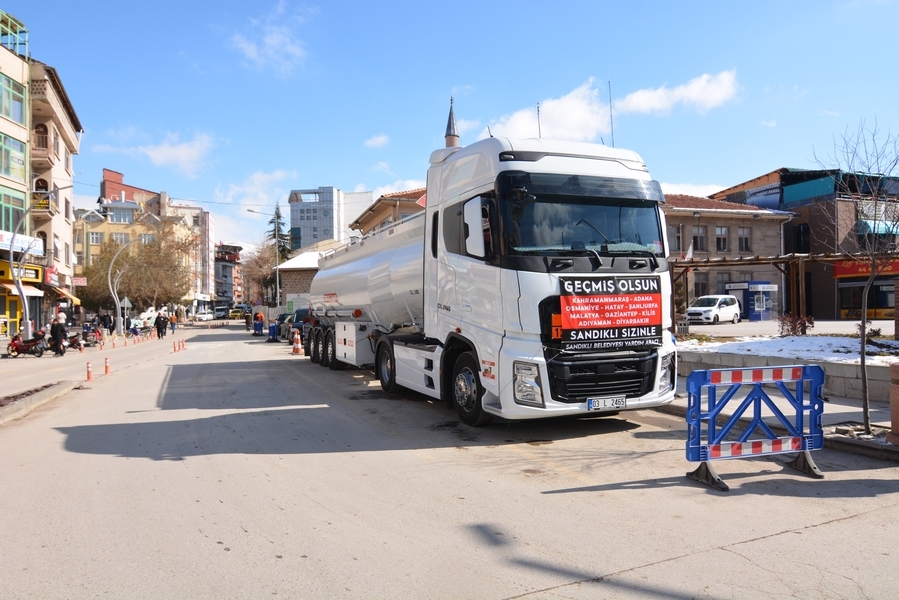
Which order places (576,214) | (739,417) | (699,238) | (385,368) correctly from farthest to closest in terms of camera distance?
(699,238)
(385,368)
(576,214)
(739,417)

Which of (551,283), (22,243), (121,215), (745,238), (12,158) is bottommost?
(551,283)

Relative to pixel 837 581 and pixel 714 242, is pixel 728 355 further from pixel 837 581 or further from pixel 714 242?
pixel 714 242

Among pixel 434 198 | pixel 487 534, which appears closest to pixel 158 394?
pixel 434 198

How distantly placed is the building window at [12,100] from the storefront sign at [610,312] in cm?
4048

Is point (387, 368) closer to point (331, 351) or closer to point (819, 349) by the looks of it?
point (331, 351)

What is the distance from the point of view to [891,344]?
40.6 feet

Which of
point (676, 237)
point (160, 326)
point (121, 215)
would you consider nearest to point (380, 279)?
point (160, 326)

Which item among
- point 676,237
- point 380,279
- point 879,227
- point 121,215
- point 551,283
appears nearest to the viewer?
point 551,283

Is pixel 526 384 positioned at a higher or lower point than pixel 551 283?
lower

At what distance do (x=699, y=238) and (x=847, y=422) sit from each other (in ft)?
134

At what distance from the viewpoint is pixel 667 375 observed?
840 cm

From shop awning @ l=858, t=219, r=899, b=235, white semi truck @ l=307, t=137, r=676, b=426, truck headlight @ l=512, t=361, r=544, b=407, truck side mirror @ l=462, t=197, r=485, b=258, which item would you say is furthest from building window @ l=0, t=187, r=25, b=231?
shop awning @ l=858, t=219, r=899, b=235

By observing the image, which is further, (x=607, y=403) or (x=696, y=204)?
(x=696, y=204)

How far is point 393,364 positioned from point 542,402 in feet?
15.6
